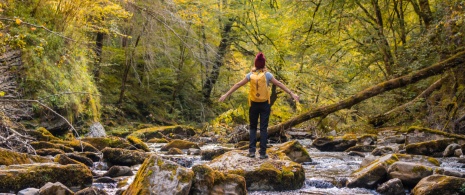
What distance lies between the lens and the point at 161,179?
4.80 m

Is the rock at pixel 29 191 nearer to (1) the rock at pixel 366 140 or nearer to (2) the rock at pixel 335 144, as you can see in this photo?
(2) the rock at pixel 335 144

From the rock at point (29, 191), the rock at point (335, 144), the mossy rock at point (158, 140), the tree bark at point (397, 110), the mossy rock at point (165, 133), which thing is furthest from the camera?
the mossy rock at point (165, 133)

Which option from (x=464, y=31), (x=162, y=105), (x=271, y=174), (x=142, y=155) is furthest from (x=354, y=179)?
(x=162, y=105)

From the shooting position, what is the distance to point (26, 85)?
12891 millimetres

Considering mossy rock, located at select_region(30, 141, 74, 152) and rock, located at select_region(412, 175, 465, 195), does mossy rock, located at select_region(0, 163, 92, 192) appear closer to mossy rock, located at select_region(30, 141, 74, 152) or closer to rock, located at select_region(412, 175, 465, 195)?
mossy rock, located at select_region(30, 141, 74, 152)

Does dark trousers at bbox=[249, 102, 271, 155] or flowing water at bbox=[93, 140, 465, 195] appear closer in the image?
flowing water at bbox=[93, 140, 465, 195]

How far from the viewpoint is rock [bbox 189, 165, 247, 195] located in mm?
5160

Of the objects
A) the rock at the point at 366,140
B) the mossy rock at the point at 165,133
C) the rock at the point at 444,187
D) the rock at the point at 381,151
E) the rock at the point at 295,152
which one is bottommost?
the mossy rock at the point at 165,133

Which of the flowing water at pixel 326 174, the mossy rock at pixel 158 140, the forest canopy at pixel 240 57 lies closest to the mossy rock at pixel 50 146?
the forest canopy at pixel 240 57

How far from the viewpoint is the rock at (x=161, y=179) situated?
471cm

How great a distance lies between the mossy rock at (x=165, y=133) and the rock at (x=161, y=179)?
1131 cm

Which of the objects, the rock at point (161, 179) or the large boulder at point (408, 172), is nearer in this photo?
the rock at point (161, 179)

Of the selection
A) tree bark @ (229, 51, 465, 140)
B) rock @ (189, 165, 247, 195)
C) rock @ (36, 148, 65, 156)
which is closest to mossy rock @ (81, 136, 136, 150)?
rock @ (36, 148, 65, 156)

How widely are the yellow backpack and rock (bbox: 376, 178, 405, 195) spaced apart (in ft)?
6.94
